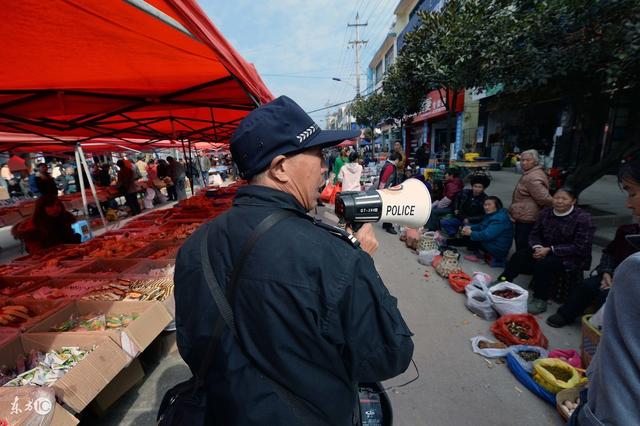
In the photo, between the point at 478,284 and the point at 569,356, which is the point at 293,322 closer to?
the point at 569,356

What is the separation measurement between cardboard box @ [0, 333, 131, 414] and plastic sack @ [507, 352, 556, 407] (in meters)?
3.10

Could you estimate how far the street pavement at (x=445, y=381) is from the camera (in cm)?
223

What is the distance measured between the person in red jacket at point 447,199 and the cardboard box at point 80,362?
544 cm

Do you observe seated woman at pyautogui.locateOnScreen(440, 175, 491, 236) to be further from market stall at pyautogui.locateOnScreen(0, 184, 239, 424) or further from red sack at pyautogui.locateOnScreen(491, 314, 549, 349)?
market stall at pyautogui.locateOnScreen(0, 184, 239, 424)

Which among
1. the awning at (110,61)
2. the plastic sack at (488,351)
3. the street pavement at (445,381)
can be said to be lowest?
the street pavement at (445,381)

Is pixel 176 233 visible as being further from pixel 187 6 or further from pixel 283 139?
pixel 283 139

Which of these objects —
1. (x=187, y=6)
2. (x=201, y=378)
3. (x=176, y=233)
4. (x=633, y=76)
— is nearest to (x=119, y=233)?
(x=176, y=233)

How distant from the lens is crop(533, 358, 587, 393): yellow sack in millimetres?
2211

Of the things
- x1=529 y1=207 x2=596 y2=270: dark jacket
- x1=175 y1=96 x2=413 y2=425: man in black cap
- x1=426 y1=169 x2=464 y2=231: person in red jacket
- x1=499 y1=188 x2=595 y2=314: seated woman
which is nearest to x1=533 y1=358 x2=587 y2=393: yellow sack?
x1=499 y1=188 x2=595 y2=314: seated woman

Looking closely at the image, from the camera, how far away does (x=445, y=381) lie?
255 centimetres

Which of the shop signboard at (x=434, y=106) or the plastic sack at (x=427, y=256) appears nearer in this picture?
the plastic sack at (x=427, y=256)

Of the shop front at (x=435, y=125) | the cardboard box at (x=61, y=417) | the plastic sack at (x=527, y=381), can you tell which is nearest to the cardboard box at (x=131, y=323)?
the cardboard box at (x=61, y=417)

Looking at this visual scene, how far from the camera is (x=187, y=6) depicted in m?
1.32

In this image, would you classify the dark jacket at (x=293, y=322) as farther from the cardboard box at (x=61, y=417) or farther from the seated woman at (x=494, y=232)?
the seated woman at (x=494, y=232)
